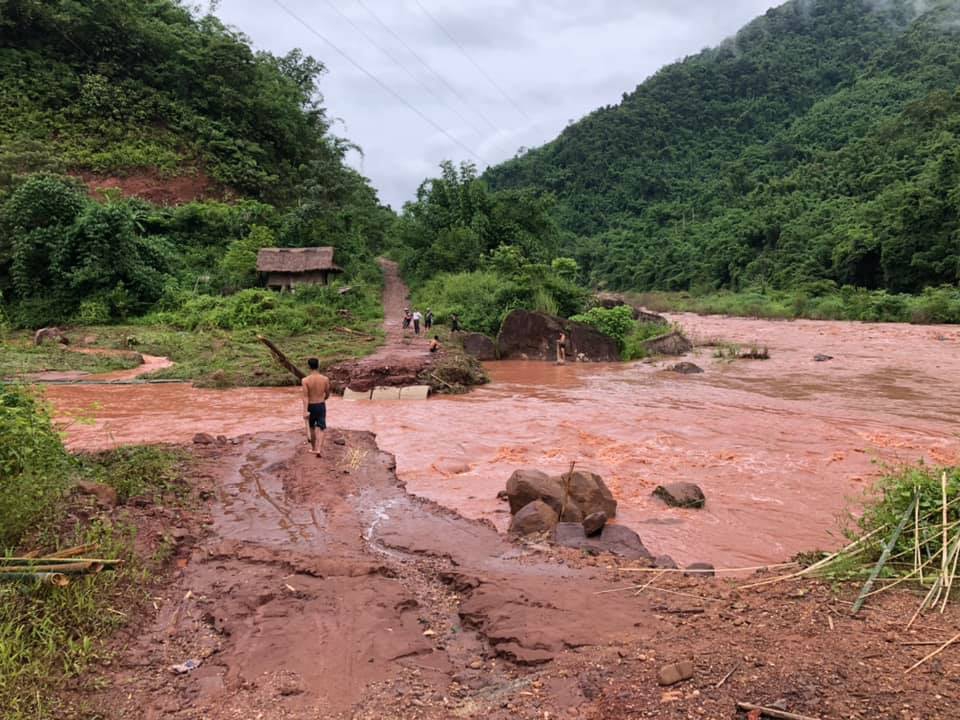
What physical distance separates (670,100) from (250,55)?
85355 millimetres

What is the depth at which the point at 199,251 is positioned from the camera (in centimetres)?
3466

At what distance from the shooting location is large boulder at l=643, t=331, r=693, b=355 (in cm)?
2681

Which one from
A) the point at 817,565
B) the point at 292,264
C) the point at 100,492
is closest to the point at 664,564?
the point at 817,565

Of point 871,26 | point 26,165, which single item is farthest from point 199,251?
point 871,26

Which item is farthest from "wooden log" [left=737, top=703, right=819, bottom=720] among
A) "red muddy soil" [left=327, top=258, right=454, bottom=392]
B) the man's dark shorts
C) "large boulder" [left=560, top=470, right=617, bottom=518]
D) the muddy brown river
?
"red muddy soil" [left=327, top=258, right=454, bottom=392]

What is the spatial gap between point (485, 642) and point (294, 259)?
103 feet

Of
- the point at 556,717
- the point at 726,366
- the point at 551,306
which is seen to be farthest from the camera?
A: the point at 551,306

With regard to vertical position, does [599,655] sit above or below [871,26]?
below

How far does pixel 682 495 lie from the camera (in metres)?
8.30

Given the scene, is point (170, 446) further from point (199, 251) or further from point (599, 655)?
point (199, 251)

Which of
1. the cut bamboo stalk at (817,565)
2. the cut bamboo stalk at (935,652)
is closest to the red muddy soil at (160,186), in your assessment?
the cut bamboo stalk at (817,565)

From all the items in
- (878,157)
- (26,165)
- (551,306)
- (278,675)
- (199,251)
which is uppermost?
(878,157)

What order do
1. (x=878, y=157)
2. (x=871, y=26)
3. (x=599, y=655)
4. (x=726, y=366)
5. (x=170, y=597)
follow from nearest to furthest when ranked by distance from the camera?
1. (x=599, y=655)
2. (x=170, y=597)
3. (x=726, y=366)
4. (x=878, y=157)
5. (x=871, y=26)

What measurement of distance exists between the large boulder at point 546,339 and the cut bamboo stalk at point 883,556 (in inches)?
808
